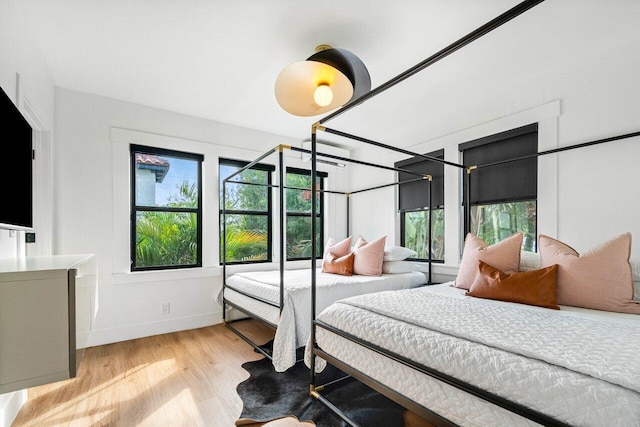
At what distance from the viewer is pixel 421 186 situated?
376cm

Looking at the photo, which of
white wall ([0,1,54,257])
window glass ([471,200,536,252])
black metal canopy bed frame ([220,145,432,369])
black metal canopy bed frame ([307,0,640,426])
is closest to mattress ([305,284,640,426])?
black metal canopy bed frame ([307,0,640,426])

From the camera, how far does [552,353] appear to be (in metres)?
1.06

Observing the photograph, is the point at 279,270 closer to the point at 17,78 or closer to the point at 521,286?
the point at 521,286

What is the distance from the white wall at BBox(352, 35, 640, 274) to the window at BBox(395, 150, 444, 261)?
2.49 feet

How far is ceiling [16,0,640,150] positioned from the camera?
1.82 m

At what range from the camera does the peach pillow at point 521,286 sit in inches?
72.1

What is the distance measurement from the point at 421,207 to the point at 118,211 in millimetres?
3304

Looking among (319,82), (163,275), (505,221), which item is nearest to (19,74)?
(319,82)

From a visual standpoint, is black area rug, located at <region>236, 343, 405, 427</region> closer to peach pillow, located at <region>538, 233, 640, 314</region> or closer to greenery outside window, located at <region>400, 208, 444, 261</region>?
peach pillow, located at <region>538, 233, 640, 314</region>

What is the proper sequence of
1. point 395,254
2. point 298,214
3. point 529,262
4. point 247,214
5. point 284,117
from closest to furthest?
point 529,262
point 395,254
point 284,117
point 247,214
point 298,214

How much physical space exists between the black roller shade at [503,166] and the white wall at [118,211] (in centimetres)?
288

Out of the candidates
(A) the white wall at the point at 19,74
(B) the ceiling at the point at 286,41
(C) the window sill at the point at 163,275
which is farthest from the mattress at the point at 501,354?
(C) the window sill at the point at 163,275

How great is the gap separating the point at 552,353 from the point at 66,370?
1739 mm

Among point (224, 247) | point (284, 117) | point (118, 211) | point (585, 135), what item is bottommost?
point (224, 247)
